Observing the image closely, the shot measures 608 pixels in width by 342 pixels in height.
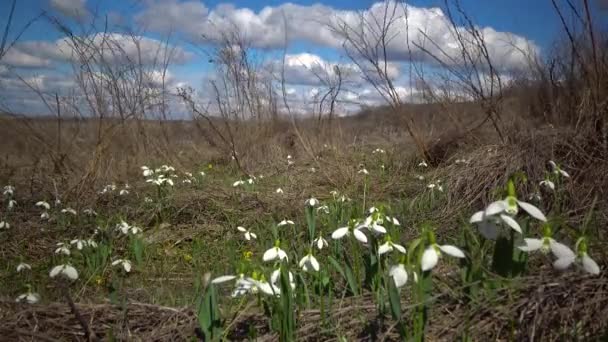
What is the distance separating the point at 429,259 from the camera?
4.28ft

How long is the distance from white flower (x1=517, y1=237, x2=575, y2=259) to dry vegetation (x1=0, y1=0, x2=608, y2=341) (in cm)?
17

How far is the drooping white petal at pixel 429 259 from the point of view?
1.29m

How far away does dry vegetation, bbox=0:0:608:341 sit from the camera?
62.9 inches

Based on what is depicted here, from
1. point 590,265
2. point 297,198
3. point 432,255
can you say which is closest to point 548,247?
point 590,265

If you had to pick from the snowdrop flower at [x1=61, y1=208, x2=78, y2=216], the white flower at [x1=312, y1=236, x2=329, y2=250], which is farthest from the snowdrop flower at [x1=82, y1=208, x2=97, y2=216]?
the white flower at [x1=312, y1=236, x2=329, y2=250]

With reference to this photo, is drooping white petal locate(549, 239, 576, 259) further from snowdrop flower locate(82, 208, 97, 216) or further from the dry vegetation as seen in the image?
snowdrop flower locate(82, 208, 97, 216)

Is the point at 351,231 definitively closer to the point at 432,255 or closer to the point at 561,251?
the point at 432,255

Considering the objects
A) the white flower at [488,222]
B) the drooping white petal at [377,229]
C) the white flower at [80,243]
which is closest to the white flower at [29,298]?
the white flower at [80,243]

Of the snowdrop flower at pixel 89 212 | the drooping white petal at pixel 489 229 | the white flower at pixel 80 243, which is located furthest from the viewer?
the snowdrop flower at pixel 89 212

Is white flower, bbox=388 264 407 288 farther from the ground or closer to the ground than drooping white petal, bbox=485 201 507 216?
closer to the ground

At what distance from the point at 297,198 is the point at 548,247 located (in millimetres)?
3460

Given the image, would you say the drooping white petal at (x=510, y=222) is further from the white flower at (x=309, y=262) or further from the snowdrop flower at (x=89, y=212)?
the snowdrop flower at (x=89, y=212)

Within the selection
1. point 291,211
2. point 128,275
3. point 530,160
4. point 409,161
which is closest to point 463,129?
point 409,161

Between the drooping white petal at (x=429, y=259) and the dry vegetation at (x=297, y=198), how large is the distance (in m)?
0.27
